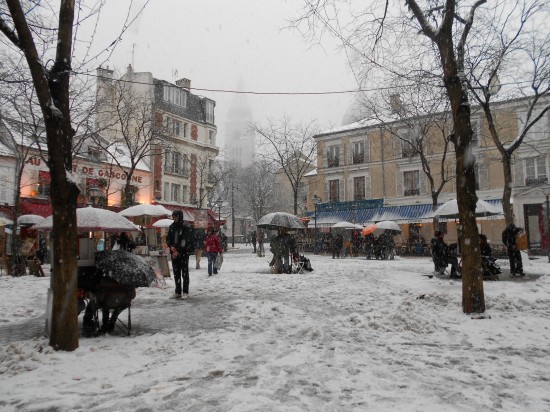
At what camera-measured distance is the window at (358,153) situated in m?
34.6

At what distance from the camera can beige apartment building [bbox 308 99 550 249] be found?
27.0 m

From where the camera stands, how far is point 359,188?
34.6m

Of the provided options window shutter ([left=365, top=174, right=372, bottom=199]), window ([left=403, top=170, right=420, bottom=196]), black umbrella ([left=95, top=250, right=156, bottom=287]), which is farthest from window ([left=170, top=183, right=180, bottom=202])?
black umbrella ([left=95, top=250, right=156, bottom=287])

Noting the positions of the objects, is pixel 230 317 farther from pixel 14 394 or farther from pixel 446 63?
pixel 446 63

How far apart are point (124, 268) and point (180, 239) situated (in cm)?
332

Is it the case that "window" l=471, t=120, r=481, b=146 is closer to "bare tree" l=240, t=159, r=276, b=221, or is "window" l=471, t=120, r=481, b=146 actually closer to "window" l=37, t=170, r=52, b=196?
"bare tree" l=240, t=159, r=276, b=221

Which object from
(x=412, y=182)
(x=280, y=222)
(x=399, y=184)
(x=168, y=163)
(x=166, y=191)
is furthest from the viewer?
(x=168, y=163)

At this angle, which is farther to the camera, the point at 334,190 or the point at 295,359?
the point at 334,190

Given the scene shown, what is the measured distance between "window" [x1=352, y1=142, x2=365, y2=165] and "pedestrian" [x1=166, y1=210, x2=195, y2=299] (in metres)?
27.7

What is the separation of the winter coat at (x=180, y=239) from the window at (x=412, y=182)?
26242mm

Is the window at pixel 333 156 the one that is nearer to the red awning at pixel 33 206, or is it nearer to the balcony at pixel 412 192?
the balcony at pixel 412 192

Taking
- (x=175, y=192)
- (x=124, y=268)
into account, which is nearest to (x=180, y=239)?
(x=124, y=268)

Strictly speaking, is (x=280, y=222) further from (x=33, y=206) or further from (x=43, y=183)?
(x=43, y=183)

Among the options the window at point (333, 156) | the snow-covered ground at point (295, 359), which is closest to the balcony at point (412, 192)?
the window at point (333, 156)
